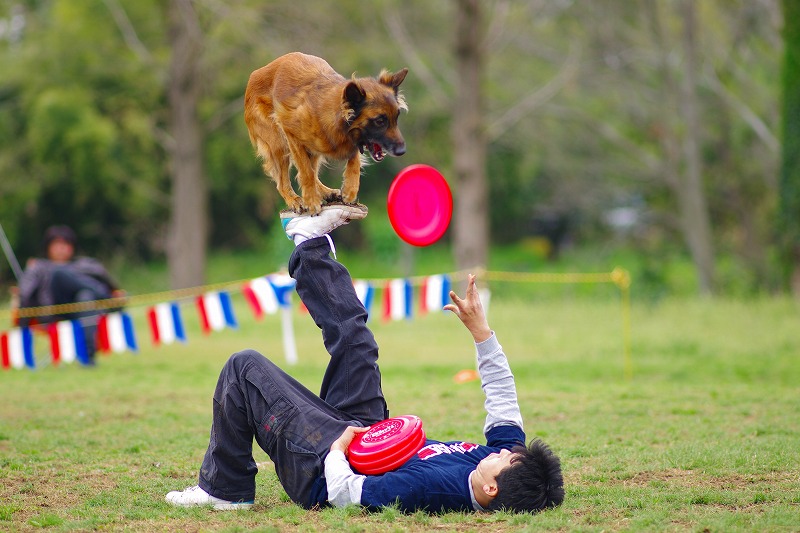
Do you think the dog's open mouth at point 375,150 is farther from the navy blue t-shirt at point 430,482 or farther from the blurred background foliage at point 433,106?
the blurred background foliage at point 433,106

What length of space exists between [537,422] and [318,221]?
11.2 feet

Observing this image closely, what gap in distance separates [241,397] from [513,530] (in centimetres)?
153

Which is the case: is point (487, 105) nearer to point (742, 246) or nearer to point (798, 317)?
point (742, 246)

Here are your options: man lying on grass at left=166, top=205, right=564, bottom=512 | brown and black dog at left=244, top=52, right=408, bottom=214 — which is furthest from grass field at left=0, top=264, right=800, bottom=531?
brown and black dog at left=244, top=52, right=408, bottom=214

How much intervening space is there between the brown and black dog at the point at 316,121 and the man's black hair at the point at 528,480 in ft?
5.53

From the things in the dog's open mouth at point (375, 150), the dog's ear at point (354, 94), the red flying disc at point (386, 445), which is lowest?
the red flying disc at point (386, 445)

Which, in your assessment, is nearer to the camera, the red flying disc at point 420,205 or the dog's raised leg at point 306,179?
the dog's raised leg at point 306,179

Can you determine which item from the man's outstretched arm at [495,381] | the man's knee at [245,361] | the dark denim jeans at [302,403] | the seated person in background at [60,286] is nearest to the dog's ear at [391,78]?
the dark denim jeans at [302,403]

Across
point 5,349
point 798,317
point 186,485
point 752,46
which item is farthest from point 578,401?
point 752,46

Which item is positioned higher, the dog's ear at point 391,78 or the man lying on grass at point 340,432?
the dog's ear at point 391,78

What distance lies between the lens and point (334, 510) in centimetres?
464

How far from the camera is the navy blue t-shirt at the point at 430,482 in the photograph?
4.56m

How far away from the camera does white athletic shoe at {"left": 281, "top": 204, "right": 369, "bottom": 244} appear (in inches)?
204

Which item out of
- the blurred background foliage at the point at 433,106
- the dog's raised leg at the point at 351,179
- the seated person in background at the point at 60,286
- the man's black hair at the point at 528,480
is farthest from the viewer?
the blurred background foliage at the point at 433,106
